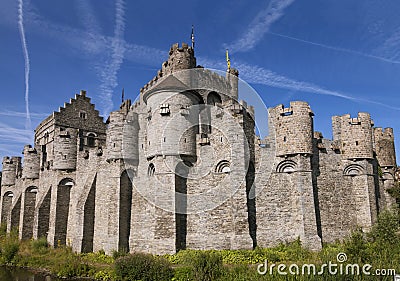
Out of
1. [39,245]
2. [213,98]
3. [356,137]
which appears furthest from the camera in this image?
[39,245]

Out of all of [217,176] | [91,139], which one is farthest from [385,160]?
[91,139]

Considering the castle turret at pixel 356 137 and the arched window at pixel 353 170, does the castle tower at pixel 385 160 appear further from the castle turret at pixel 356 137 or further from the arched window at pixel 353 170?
the arched window at pixel 353 170

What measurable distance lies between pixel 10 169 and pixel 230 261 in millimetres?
32109

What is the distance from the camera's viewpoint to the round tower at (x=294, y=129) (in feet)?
68.1

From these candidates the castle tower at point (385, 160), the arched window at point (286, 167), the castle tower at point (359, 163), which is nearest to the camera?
the arched window at point (286, 167)

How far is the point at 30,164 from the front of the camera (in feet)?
108

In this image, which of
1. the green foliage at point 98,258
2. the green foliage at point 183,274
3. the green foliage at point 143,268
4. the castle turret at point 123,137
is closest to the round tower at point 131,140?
the castle turret at point 123,137

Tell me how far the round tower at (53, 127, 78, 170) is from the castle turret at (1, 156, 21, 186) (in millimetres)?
13714

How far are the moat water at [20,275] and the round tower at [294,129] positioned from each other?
1585 cm

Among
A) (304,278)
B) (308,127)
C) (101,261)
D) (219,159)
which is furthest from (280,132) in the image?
(101,261)

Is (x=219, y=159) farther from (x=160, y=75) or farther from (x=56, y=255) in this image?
(x=56, y=255)

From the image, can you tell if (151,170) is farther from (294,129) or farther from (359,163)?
(359,163)

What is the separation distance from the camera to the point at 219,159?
20.9m

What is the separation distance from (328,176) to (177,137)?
33.0 feet
